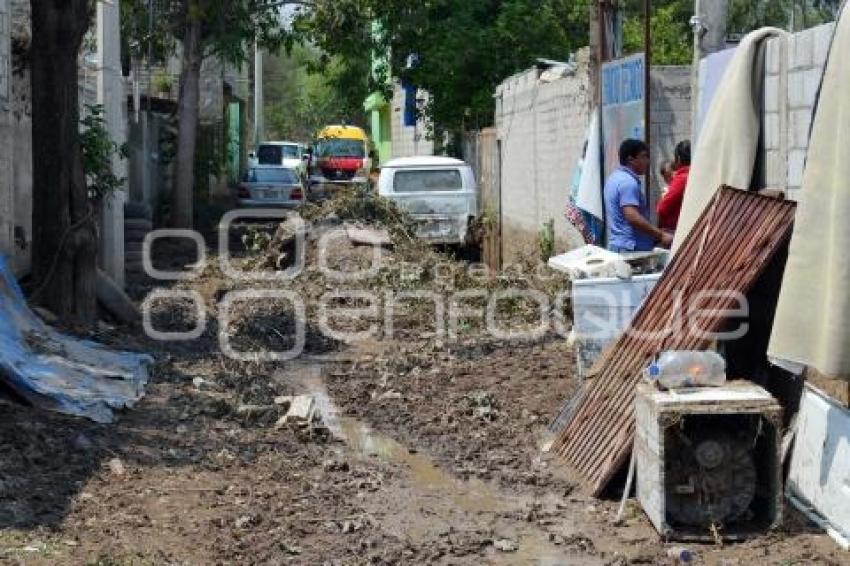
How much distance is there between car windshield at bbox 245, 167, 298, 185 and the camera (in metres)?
28.5

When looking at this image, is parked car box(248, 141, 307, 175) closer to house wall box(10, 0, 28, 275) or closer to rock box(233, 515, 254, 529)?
house wall box(10, 0, 28, 275)

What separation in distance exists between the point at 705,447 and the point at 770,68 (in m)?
2.77

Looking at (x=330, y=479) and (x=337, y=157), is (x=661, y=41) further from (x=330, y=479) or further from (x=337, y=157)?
(x=337, y=157)

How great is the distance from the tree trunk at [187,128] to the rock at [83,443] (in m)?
18.1

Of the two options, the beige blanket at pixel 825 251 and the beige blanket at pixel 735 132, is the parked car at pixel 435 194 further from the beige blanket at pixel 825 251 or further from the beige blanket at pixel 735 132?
the beige blanket at pixel 825 251

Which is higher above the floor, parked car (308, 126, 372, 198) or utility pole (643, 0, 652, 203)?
parked car (308, 126, 372, 198)

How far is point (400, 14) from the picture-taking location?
2522cm

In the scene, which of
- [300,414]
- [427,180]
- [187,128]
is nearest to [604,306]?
[300,414]

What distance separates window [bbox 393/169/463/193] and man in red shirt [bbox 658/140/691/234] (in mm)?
11144

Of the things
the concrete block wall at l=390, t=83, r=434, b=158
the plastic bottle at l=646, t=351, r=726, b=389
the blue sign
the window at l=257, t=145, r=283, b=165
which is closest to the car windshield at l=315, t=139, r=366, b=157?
the concrete block wall at l=390, t=83, r=434, b=158

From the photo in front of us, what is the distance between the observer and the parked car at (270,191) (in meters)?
28.2

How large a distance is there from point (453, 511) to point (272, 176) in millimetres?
22314

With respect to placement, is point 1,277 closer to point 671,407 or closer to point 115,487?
point 115,487

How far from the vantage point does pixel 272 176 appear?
94.1 feet
